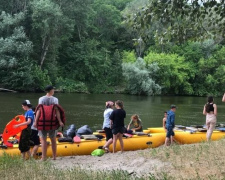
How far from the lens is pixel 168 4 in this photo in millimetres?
3910

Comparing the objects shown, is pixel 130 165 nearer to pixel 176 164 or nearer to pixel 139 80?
pixel 176 164

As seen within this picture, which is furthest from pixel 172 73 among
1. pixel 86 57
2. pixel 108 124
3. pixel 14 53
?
pixel 108 124

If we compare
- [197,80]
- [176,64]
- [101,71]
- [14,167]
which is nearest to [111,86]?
[101,71]

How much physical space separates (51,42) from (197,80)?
68.5 ft

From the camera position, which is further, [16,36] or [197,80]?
[197,80]

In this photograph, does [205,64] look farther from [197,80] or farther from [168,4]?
[168,4]

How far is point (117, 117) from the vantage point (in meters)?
7.52

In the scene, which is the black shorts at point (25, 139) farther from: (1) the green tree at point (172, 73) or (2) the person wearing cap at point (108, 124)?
(1) the green tree at point (172, 73)

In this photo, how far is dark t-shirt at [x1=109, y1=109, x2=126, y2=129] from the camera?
751 cm

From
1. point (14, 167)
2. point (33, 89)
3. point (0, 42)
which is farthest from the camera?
point (33, 89)

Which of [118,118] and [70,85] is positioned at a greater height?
[70,85]

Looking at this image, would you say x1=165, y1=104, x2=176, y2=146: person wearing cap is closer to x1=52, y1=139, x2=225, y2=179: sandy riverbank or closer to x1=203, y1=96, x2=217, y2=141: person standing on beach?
x1=203, y1=96, x2=217, y2=141: person standing on beach

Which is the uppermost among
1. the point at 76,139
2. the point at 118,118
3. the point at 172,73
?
the point at 172,73

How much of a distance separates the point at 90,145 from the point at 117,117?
5.09 feet
